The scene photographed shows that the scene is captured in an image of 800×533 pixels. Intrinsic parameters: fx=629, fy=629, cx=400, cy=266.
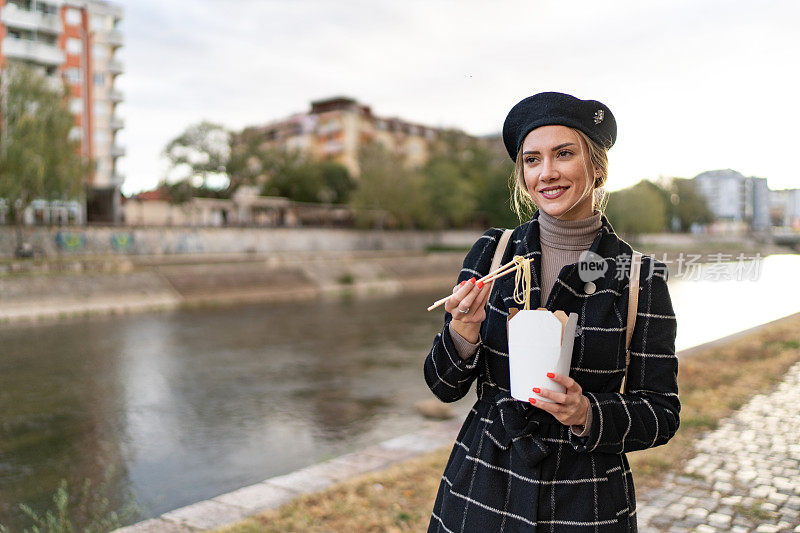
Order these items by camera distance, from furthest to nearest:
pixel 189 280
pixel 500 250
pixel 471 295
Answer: pixel 189 280 → pixel 500 250 → pixel 471 295

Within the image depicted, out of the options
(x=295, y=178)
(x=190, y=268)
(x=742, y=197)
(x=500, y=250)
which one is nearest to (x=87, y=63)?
(x=295, y=178)

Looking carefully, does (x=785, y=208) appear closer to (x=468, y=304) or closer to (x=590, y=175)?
(x=590, y=175)

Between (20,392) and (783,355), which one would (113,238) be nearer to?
(20,392)

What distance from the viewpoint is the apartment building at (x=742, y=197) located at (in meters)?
4.78

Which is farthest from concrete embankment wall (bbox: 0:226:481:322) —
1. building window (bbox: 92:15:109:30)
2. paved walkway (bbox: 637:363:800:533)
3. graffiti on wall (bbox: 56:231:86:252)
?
paved walkway (bbox: 637:363:800:533)

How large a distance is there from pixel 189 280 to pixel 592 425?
30.6 m

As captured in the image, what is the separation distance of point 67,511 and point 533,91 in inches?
262

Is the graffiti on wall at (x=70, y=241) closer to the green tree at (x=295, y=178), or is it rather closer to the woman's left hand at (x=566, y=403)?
the green tree at (x=295, y=178)

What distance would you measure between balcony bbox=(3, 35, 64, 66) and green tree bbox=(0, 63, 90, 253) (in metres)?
15.5

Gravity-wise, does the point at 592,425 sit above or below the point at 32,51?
below

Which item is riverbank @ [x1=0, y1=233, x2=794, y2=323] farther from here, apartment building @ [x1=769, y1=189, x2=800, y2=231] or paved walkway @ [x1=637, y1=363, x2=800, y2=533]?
apartment building @ [x1=769, y1=189, x2=800, y2=231]

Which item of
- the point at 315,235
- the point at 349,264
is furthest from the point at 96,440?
the point at 315,235

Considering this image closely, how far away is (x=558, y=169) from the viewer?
1.85 metres

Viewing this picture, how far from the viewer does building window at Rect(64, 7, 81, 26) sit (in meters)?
48.0
